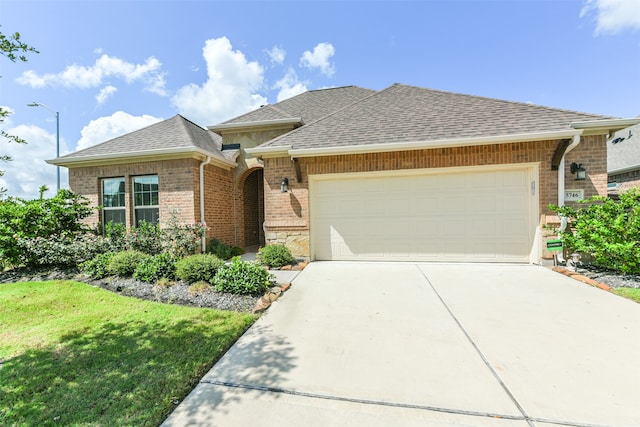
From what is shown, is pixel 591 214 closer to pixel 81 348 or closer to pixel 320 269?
pixel 320 269

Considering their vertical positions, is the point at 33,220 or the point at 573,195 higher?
the point at 573,195

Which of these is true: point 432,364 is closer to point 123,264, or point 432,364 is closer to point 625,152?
point 123,264

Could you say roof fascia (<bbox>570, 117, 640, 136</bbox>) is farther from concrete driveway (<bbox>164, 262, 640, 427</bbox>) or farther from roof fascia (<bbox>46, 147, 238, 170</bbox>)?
roof fascia (<bbox>46, 147, 238, 170</bbox>)

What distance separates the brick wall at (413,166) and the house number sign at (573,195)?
124 mm

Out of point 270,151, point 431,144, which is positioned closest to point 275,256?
point 270,151

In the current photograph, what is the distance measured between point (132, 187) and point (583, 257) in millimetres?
12427

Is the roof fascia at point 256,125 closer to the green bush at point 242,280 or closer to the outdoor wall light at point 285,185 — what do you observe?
the outdoor wall light at point 285,185

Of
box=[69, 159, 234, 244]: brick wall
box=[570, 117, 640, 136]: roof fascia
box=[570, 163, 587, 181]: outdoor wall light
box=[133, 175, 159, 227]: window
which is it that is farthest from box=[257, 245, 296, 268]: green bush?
box=[570, 117, 640, 136]: roof fascia

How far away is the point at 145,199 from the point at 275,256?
489 cm

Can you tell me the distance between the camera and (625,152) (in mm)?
12492

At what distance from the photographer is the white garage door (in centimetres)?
631

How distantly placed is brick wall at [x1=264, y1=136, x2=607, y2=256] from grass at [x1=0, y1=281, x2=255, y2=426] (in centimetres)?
356

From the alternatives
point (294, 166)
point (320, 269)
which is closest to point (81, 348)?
point (320, 269)

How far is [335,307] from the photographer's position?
393cm
